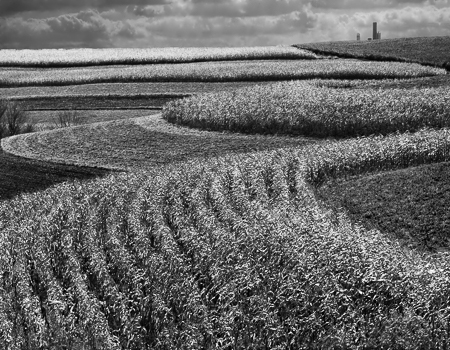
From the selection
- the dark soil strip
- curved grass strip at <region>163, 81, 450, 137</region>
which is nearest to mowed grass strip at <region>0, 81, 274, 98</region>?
curved grass strip at <region>163, 81, 450, 137</region>

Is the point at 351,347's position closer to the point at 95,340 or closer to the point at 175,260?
the point at 95,340

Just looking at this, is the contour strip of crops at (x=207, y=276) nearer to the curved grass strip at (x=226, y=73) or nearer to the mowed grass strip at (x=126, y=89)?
the mowed grass strip at (x=126, y=89)

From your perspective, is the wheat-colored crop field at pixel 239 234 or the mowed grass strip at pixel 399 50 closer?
the wheat-colored crop field at pixel 239 234

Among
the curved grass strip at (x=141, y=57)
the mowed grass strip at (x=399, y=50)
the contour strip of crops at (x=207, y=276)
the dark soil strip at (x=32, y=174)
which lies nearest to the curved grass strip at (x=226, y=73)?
the mowed grass strip at (x=399, y=50)

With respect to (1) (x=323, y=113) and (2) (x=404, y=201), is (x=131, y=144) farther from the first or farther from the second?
(2) (x=404, y=201)

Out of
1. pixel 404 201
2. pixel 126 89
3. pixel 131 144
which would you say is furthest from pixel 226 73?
pixel 404 201

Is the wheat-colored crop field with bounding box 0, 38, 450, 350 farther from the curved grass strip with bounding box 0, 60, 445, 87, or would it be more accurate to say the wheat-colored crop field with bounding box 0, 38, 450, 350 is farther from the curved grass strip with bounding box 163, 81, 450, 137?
the curved grass strip with bounding box 0, 60, 445, 87
